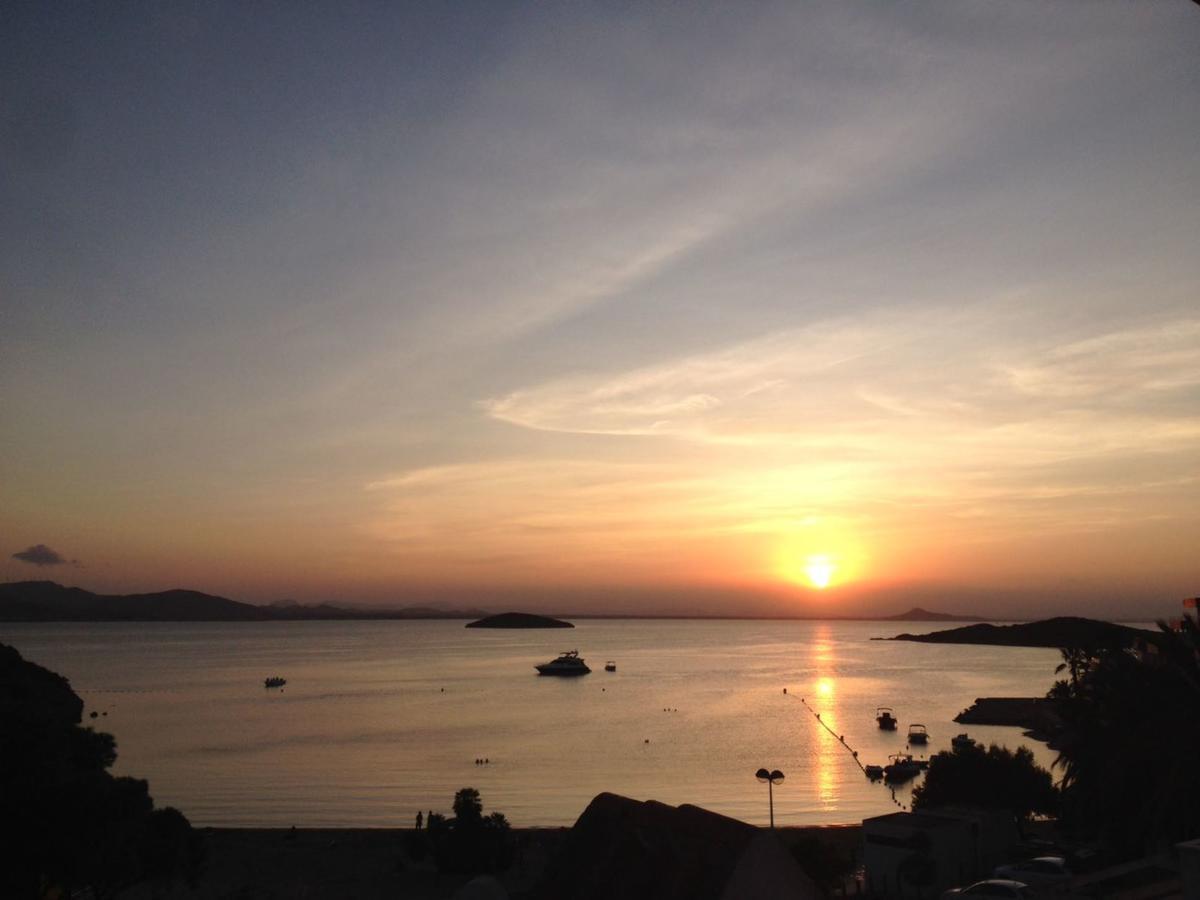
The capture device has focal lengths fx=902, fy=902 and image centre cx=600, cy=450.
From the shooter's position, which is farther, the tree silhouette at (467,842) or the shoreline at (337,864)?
the tree silhouette at (467,842)

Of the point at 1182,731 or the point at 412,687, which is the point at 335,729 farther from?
the point at 1182,731

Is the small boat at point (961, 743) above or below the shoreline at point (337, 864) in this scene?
above

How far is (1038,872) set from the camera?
22.6 m

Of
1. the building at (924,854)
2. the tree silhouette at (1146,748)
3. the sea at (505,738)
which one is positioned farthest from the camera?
the sea at (505,738)

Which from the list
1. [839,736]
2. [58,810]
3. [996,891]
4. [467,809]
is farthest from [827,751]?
[58,810]

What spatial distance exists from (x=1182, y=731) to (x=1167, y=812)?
1666 millimetres

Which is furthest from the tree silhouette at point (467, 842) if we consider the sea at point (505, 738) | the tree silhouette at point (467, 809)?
the sea at point (505, 738)

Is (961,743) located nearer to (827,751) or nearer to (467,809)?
(467,809)

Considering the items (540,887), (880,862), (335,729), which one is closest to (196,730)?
(335,729)

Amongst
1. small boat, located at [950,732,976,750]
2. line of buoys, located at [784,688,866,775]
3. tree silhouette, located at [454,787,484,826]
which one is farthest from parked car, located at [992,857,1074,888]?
line of buoys, located at [784,688,866,775]

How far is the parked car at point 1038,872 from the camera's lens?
22138 millimetres

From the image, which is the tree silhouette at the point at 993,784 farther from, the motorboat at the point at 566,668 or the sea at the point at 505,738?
the motorboat at the point at 566,668

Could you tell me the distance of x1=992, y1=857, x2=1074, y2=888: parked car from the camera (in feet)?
72.6

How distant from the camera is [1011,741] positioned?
83.8 meters
